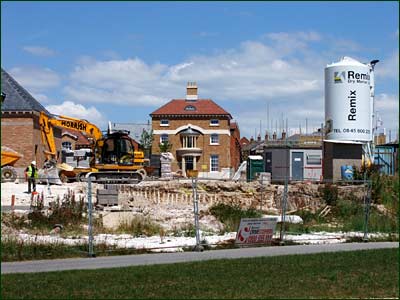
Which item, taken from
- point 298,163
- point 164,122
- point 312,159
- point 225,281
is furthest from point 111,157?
point 164,122

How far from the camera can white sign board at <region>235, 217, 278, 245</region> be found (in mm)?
19250

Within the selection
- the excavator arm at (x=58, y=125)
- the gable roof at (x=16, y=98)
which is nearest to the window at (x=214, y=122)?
the gable roof at (x=16, y=98)

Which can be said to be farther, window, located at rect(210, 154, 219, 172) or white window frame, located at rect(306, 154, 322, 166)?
window, located at rect(210, 154, 219, 172)

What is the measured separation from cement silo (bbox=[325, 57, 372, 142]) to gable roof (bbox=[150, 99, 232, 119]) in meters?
40.2

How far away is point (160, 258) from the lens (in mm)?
16672

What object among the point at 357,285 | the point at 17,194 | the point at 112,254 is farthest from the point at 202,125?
the point at 357,285

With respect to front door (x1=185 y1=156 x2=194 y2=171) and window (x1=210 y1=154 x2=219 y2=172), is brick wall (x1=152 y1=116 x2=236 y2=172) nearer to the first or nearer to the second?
window (x1=210 y1=154 x2=219 y2=172)

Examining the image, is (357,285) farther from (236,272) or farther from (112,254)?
(112,254)

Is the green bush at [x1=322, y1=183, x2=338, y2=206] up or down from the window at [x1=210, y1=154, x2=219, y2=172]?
down

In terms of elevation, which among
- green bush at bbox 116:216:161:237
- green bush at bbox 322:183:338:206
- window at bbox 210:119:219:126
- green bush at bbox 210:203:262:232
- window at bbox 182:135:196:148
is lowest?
green bush at bbox 116:216:161:237

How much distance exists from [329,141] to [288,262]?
105ft

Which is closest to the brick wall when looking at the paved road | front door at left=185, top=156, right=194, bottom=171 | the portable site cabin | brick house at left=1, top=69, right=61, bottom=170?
front door at left=185, top=156, right=194, bottom=171

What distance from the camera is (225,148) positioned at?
8462cm

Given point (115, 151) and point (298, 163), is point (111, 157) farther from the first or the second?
point (298, 163)
